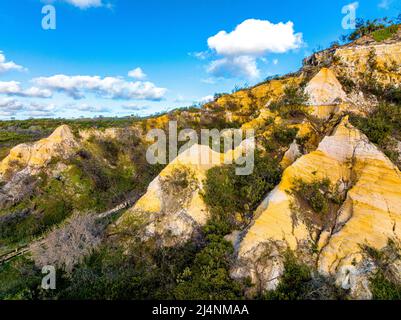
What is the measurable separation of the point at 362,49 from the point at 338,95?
14.1 feet

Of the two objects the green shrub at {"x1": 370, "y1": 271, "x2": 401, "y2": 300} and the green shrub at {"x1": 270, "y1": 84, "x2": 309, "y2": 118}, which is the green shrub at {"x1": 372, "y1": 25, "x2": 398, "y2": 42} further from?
the green shrub at {"x1": 370, "y1": 271, "x2": 401, "y2": 300}

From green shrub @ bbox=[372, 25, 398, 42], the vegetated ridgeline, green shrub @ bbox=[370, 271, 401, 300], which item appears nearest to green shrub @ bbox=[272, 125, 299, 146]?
the vegetated ridgeline

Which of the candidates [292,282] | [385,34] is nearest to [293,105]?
[385,34]

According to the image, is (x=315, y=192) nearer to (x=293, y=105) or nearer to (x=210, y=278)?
(x=210, y=278)

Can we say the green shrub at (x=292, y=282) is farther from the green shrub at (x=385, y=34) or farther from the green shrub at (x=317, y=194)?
the green shrub at (x=385, y=34)

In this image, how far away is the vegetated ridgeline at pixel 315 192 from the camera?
7.76 meters

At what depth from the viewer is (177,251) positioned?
9.34m

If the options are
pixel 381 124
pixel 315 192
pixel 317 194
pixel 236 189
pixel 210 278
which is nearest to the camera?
pixel 210 278

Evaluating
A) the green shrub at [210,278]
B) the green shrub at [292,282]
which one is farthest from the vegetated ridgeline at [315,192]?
the green shrub at [210,278]

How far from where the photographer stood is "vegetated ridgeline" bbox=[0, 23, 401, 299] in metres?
7.76

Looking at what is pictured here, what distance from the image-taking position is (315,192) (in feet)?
30.7

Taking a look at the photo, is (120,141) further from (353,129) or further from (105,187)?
(353,129)

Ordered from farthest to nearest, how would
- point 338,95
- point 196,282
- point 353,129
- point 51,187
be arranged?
point 51,187 → point 338,95 → point 353,129 → point 196,282
